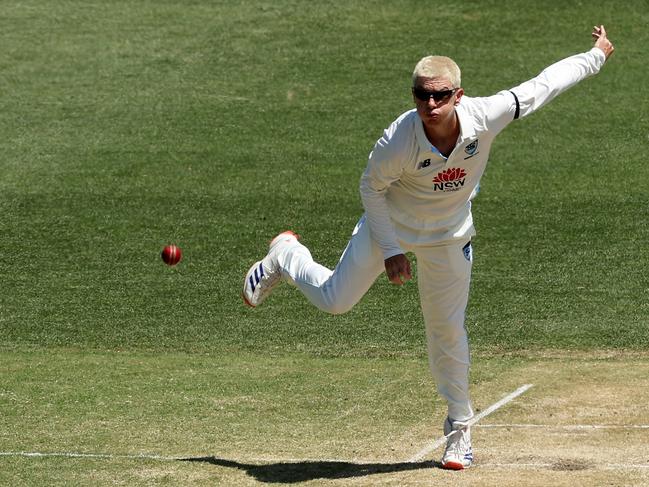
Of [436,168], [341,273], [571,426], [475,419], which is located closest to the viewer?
[436,168]

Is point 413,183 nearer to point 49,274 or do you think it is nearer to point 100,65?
point 49,274

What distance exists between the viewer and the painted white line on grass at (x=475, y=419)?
8.66 metres

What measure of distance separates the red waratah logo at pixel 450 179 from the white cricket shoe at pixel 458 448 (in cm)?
164

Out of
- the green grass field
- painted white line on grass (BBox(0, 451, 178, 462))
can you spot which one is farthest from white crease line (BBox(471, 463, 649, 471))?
painted white line on grass (BBox(0, 451, 178, 462))

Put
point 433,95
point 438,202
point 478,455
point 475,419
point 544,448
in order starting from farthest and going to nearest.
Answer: point 475,419 < point 544,448 < point 478,455 < point 438,202 < point 433,95

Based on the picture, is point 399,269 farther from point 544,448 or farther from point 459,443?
point 544,448

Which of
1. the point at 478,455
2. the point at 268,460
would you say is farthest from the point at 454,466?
the point at 268,460

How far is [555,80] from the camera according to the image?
8.10m

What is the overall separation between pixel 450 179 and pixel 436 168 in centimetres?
14

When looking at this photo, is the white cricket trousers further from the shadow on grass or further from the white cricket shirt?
the shadow on grass

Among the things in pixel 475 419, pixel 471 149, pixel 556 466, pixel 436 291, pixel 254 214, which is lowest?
pixel 556 466

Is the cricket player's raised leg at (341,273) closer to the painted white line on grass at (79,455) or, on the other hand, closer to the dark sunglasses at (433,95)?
the dark sunglasses at (433,95)

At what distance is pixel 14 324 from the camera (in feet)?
42.5

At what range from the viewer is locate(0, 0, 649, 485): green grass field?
10250mm
